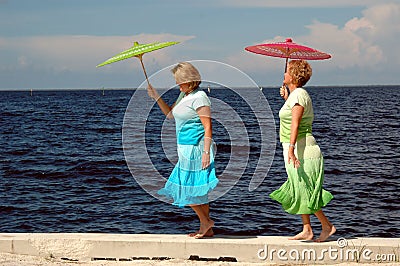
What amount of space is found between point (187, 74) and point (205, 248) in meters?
1.89

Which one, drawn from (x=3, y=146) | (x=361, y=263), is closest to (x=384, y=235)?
(x=361, y=263)

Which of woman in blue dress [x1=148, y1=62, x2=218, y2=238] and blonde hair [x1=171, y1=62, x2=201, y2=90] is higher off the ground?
blonde hair [x1=171, y1=62, x2=201, y2=90]

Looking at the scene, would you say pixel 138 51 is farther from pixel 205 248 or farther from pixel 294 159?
pixel 205 248

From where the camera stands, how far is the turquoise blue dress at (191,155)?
261 inches

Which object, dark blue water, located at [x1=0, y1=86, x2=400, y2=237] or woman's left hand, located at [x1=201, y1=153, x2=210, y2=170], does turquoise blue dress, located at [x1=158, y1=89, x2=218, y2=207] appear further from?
dark blue water, located at [x1=0, y1=86, x2=400, y2=237]

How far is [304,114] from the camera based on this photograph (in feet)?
21.7

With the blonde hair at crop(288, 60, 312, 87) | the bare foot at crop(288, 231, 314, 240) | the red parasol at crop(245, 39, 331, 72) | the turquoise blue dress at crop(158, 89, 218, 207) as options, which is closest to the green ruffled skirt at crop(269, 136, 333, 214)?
the bare foot at crop(288, 231, 314, 240)

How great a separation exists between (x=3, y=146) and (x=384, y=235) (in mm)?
23939

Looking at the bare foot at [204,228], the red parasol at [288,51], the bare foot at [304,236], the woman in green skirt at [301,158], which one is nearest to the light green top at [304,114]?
the woman in green skirt at [301,158]

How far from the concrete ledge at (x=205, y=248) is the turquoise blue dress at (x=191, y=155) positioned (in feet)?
1.63

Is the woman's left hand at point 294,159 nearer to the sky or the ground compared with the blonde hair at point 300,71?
nearer to the ground

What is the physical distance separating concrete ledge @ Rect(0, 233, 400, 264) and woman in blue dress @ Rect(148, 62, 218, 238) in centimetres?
49

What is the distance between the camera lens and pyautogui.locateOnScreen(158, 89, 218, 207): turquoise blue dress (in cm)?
664

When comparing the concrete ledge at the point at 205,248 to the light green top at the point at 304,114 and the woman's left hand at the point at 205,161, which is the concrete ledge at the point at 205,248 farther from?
the light green top at the point at 304,114
